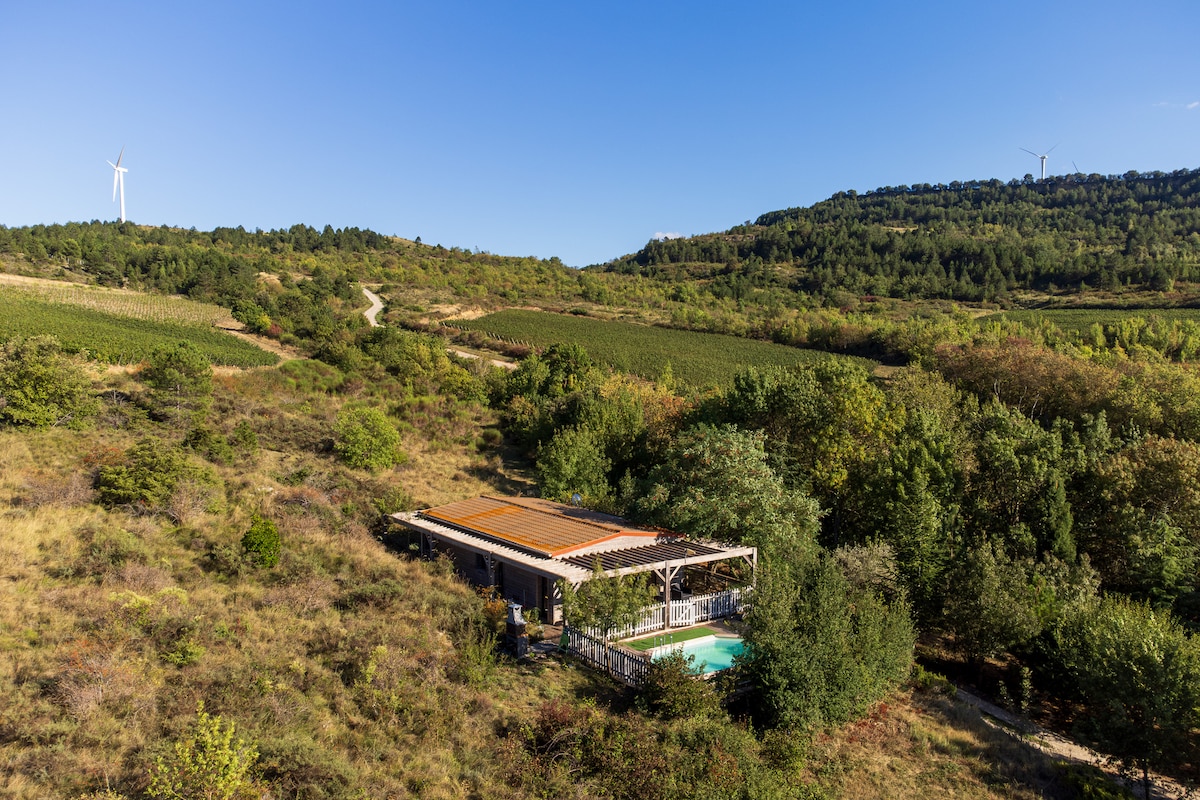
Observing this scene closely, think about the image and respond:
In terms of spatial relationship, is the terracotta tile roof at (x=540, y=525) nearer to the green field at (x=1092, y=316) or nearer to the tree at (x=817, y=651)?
the tree at (x=817, y=651)

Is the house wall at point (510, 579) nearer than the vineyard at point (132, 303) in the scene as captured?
Yes

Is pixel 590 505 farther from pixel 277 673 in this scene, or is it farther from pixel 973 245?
pixel 973 245

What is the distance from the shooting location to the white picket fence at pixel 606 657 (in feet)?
45.6

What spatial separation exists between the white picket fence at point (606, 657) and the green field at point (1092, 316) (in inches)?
2255

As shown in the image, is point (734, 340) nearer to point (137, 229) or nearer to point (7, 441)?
point (7, 441)

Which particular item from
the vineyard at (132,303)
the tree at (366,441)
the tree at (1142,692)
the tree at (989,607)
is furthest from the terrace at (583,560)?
the vineyard at (132,303)

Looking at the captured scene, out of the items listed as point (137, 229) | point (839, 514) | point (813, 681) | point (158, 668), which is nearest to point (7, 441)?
point (158, 668)

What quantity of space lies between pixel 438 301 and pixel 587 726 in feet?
258

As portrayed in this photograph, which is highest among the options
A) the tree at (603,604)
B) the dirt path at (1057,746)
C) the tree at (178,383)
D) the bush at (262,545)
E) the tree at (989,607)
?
the tree at (178,383)

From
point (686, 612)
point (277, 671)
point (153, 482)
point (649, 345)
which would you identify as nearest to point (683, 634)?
point (686, 612)

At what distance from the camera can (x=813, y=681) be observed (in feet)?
45.5

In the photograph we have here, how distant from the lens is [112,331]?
41844mm

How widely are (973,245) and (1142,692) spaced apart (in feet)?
348

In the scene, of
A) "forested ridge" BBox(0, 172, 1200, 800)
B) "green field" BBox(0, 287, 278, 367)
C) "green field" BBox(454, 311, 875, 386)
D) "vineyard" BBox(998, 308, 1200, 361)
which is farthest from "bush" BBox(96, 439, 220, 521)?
"vineyard" BBox(998, 308, 1200, 361)
